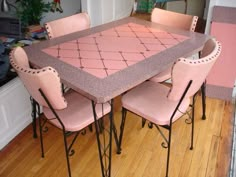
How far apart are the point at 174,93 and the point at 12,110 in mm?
1195

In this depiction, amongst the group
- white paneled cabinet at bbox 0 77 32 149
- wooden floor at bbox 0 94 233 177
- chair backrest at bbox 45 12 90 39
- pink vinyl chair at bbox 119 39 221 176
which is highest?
chair backrest at bbox 45 12 90 39

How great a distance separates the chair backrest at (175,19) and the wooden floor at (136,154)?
787mm

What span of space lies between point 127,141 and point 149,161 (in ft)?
0.82

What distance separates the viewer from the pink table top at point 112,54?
50.6 inches

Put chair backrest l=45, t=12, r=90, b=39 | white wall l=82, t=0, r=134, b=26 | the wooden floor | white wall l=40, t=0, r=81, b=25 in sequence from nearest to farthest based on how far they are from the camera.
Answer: the wooden floor → chair backrest l=45, t=12, r=90, b=39 → white wall l=82, t=0, r=134, b=26 → white wall l=40, t=0, r=81, b=25

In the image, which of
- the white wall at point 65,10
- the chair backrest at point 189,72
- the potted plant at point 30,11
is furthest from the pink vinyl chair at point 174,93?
the white wall at point 65,10

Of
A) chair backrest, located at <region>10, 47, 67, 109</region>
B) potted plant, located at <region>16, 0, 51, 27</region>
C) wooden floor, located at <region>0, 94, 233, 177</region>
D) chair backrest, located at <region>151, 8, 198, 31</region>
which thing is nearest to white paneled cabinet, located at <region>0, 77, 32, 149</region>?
wooden floor, located at <region>0, 94, 233, 177</region>

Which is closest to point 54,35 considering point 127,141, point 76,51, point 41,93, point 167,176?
point 76,51

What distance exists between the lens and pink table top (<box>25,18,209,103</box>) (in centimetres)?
129

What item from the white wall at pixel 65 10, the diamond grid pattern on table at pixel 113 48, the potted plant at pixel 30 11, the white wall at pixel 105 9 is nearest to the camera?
the diamond grid pattern on table at pixel 113 48

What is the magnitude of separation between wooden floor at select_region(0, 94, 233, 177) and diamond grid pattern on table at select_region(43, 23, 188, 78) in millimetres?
738

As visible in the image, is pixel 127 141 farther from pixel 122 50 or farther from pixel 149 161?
pixel 122 50

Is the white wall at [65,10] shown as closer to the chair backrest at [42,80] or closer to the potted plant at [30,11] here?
the potted plant at [30,11]

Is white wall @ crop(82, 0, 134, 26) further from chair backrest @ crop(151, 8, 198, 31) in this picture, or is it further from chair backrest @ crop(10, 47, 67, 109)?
chair backrest @ crop(10, 47, 67, 109)
